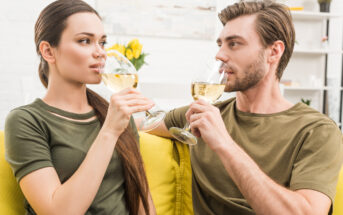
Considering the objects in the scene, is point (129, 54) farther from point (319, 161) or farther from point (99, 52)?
point (319, 161)

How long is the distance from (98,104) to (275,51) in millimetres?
813

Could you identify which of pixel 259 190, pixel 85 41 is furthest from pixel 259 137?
pixel 85 41

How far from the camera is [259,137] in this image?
1.38 m

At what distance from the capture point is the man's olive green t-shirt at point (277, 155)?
1170 millimetres

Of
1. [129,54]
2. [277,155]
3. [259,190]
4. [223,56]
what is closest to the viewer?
[259,190]

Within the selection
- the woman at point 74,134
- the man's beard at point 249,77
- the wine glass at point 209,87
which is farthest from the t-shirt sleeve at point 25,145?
Answer: the man's beard at point 249,77

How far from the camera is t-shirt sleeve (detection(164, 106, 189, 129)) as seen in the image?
1.62m

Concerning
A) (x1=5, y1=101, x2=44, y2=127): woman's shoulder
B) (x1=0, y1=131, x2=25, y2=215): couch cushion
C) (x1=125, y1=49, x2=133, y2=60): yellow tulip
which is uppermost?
(x1=125, y1=49, x2=133, y2=60): yellow tulip

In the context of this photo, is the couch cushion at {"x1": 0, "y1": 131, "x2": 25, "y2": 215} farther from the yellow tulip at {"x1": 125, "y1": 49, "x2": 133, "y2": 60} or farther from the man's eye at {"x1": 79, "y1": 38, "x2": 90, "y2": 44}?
the yellow tulip at {"x1": 125, "y1": 49, "x2": 133, "y2": 60}

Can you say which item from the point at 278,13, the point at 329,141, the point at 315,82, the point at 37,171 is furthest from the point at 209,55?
the point at 37,171

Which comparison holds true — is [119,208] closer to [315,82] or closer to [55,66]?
[55,66]

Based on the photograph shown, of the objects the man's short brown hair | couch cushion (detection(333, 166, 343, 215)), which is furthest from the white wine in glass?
couch cushion (detection(333, 166, 343, 215))

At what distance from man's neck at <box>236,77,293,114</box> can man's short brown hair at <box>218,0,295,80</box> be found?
0.11 metres

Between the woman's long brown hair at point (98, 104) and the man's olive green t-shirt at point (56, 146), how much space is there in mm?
29
